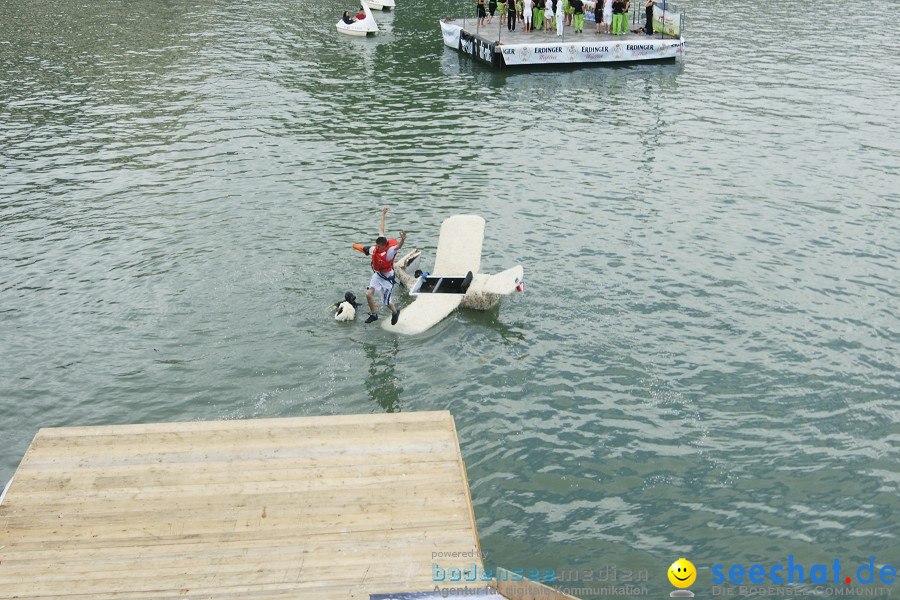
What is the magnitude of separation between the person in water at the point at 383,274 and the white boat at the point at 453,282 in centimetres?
40

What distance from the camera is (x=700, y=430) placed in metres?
17.7

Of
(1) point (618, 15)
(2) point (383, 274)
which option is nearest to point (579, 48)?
(1) point (618, 15)

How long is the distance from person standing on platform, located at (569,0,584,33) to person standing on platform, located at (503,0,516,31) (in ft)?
11.1

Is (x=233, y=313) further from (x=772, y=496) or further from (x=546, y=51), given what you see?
(x=546, y=51)

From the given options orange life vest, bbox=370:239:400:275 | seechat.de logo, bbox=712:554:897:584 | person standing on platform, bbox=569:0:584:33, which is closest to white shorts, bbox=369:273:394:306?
orange life vest, bbox=370:239:400:275

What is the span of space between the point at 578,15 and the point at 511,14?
3981 millimetres

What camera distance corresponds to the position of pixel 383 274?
21.3m

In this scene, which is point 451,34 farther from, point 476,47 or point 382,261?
point 382,261

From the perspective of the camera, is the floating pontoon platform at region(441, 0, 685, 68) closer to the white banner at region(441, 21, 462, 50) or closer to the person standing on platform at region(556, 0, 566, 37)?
the person standing on platform at region(556, 0, 566, 37)

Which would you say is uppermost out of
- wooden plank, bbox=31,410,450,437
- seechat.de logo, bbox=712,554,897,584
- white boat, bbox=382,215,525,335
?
wooden plank, bbox=31,410,450,437

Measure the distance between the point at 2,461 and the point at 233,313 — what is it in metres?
6.60

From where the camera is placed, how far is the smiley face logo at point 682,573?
46.0ft

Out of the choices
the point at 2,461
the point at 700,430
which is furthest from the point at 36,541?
the point at 700,430

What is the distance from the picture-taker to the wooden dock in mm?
11148
